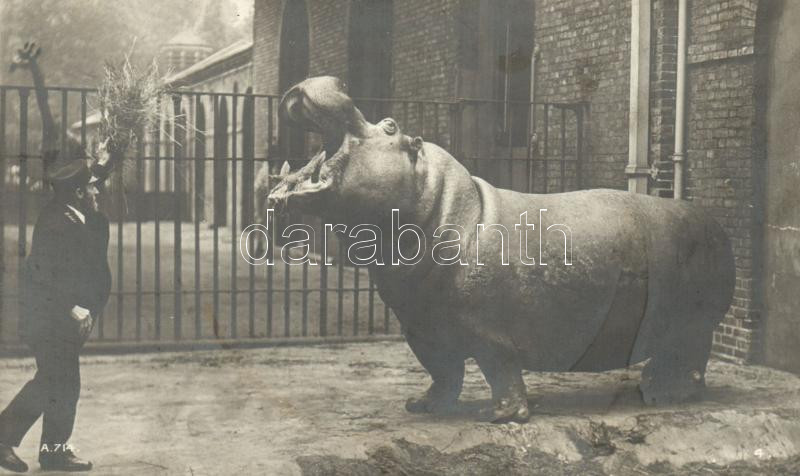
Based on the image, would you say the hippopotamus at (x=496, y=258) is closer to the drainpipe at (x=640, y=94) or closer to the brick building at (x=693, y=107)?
the brick building at (x=693, y=107)

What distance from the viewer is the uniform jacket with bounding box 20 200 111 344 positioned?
449 cm

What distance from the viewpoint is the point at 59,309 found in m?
4.52

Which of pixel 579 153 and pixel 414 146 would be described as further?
pixel 579 153

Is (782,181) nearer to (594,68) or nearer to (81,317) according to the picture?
(594,68)

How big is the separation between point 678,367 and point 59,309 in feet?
11.8

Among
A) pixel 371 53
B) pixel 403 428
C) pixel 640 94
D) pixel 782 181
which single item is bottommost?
pixel 403 428

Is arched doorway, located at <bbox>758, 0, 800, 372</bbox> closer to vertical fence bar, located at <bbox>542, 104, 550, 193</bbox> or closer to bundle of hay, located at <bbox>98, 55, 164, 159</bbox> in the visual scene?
vertical fence bar, located at <bbox>542, 104, 550, 193</bbox>

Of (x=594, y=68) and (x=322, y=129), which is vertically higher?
(x=594, y=68)

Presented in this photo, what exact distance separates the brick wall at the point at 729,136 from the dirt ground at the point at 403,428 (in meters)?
0.60

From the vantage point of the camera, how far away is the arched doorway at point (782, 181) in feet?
22.8

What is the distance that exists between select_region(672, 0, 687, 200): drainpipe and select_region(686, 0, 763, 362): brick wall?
0.06 meters

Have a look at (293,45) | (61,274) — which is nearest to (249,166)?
(61,274)

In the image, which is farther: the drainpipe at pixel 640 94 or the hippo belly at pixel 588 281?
the drainpipe at pixel 640 94

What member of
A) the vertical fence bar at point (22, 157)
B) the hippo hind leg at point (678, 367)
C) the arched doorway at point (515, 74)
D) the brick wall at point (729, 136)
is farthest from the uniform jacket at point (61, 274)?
the arched doorway at point (515, 74)
